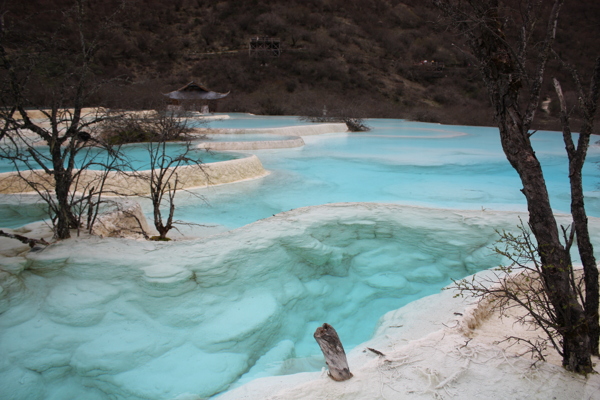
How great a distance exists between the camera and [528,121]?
1.92 m

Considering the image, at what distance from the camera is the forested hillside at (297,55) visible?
23016 millimetres

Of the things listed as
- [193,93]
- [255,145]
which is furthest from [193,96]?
[255,145]

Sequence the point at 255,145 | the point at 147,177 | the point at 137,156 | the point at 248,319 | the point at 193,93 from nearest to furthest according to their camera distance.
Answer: the point at 248,319, the point at 147,177, the point at 137,156, the point at 255,145, the point at 193,93

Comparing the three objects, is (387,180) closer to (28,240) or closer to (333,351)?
(28,240)

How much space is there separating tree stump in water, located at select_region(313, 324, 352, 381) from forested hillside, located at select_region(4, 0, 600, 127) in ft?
63.7

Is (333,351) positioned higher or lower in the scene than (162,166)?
lower

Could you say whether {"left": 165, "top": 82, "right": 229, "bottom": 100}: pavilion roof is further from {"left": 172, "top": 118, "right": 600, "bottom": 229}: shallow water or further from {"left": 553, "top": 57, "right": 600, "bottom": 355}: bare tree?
{"left": 553, "top": 57, "right": 600, "bottom": 355}: bare tree

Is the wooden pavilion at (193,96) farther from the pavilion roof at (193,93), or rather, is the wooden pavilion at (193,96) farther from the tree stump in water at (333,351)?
the tree stump in water at (333,351)

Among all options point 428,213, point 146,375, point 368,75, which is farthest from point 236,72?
point 146,375

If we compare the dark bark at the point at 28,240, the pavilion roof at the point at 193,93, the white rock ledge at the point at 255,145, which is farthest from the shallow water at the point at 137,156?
the pavilion roof at the point at 193,93

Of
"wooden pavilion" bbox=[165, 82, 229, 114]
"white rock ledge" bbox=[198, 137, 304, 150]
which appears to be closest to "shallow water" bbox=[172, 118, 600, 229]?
"white rock ledge" bbox=[198, 137, 304, 150]

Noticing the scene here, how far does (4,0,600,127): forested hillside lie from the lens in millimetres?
23016

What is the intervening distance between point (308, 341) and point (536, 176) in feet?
7.06

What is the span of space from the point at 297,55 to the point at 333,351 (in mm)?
27609
